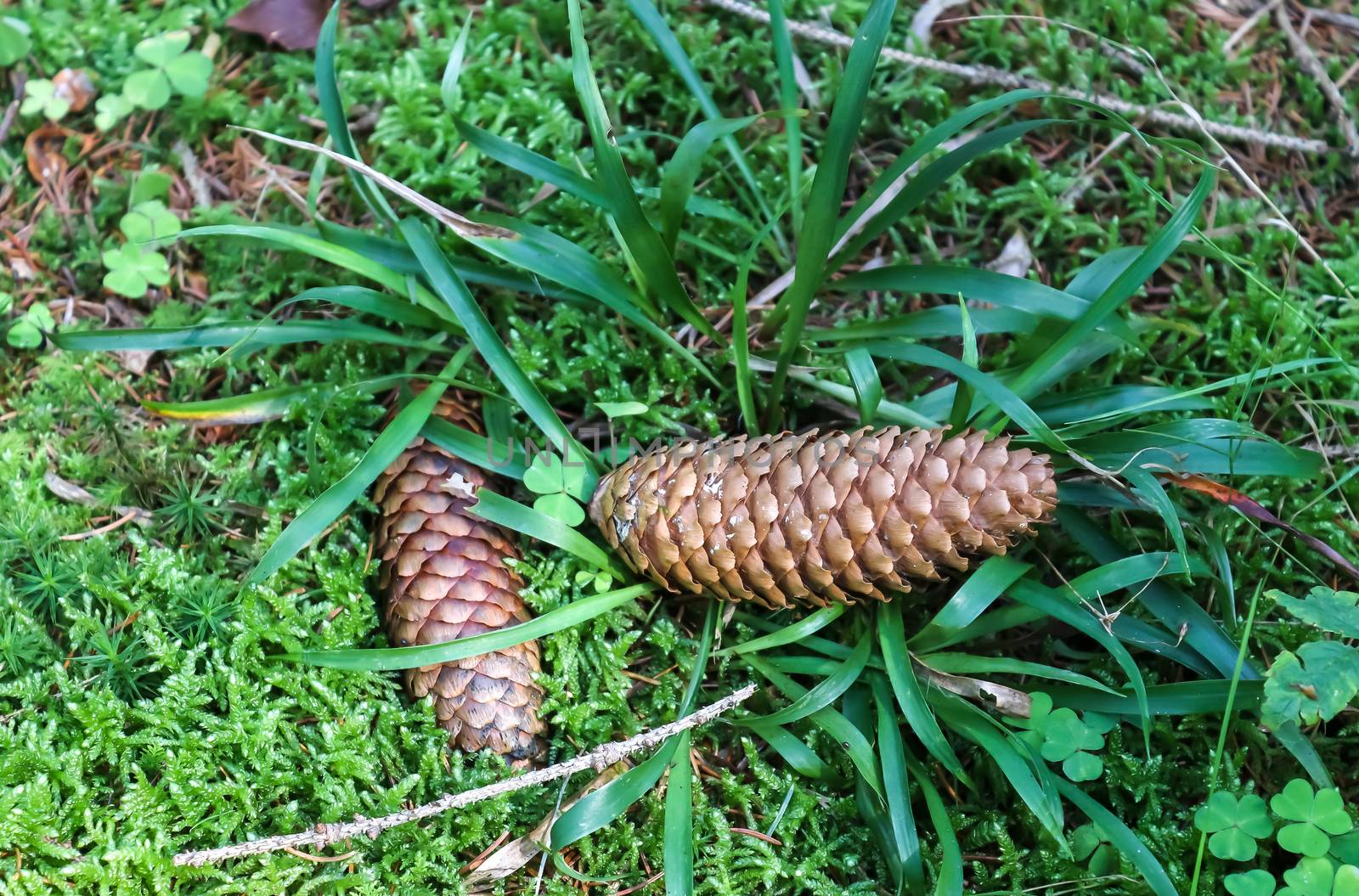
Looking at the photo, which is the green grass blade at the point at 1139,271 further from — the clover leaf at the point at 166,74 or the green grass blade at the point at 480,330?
the clover leaf at the point at 166,74

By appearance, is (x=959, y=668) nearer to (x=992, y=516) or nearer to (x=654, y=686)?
(x=992, y=516)

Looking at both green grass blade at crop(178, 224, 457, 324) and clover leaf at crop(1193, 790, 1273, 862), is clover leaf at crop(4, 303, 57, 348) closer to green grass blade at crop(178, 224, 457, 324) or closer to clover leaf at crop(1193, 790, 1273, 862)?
green grass blade at crop(178, 224, 457, 324)

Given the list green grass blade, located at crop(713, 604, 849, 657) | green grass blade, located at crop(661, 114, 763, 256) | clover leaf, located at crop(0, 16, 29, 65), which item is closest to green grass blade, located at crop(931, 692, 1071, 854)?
green grass blade, located at crop(713, 604, 849, 657)

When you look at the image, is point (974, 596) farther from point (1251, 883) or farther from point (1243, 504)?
point (1251, 883)

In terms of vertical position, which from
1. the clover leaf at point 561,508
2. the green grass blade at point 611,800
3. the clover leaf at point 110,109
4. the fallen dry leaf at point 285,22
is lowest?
the green grass blade at point 611,800

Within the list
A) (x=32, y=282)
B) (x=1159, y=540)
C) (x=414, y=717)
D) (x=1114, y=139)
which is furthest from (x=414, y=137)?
(x=1159, y=540)

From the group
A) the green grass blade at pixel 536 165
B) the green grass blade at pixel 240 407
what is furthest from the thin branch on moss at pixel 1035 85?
the green grass blade at pixel 240 407
